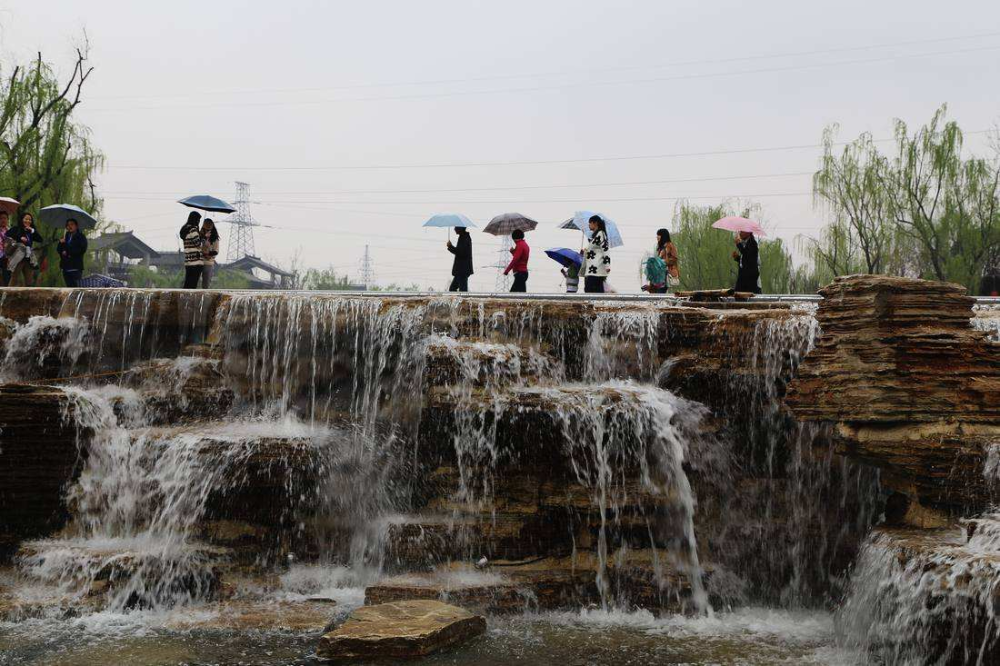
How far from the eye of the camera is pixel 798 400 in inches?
369

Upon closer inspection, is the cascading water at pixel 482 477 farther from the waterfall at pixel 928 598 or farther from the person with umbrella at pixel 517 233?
the person with umbrella at pixel 517 233

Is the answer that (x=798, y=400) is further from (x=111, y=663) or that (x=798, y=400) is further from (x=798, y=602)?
(x=111, y=663)

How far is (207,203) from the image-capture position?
16016 mm

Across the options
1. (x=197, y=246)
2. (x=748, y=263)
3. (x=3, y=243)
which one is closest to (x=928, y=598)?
(x=748, y=263)

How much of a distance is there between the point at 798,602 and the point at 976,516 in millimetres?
2711

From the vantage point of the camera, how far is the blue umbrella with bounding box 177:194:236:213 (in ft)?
52.2

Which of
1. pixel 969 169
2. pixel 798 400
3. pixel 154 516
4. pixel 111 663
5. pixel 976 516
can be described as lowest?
pixel 111 663

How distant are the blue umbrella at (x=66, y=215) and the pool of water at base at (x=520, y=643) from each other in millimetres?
9830

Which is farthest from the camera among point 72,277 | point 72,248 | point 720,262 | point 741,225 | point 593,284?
point 720,262

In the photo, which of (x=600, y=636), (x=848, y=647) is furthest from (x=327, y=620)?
(x=848, y=647)

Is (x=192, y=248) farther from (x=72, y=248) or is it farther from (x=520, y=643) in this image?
(x=520, y=643)

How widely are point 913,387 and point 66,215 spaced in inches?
582

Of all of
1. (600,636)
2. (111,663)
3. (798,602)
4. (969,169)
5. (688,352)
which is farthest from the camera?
(969,169)

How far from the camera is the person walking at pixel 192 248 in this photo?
15.4 meters
